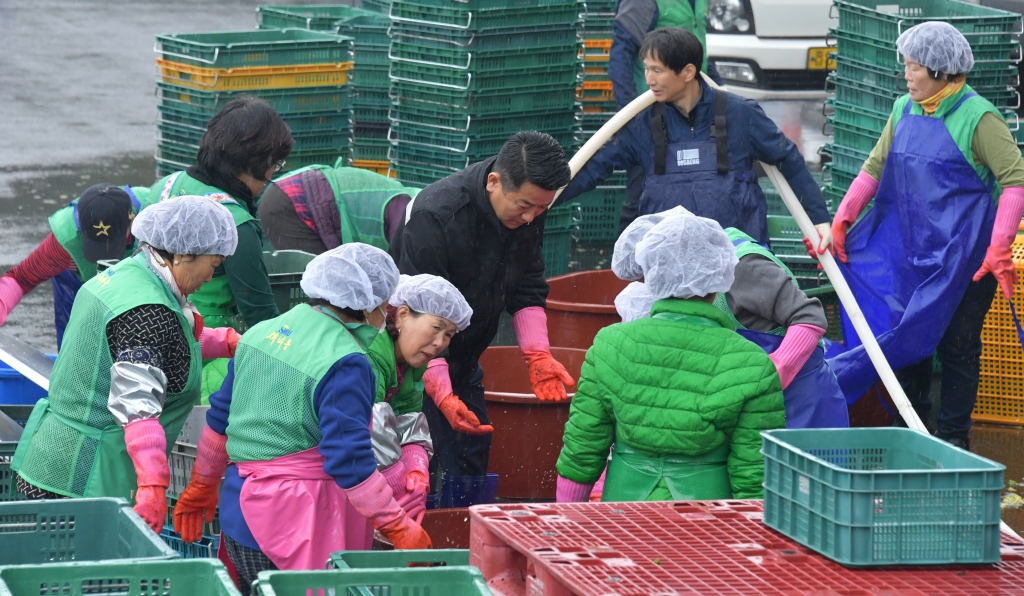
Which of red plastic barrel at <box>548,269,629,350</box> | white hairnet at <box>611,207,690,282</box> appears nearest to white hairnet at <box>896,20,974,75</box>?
red plastic barrel at <box>548,269,629,350</box>

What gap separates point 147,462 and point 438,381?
4.15ft

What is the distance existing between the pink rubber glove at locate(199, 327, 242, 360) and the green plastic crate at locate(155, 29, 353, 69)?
312cm

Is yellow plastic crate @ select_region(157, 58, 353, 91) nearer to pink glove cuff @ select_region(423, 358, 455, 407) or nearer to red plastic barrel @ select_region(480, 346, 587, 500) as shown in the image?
red plastic barrel @ select_region(480, 346, 587, 500)

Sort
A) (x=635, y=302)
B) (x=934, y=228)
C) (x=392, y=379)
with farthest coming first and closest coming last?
(x=934, y=228)
(x=635, y=302)
(x=392, y=379)

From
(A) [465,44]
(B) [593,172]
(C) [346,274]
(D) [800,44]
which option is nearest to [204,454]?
(C) [346,274]

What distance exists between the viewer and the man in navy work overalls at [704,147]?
559cm

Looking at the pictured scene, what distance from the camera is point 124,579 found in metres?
2.54

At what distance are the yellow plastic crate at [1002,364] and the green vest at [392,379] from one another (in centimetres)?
338

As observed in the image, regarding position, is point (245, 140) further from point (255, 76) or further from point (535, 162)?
point (255, 76)

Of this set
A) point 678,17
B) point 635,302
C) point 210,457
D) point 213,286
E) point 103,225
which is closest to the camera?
point 210,457

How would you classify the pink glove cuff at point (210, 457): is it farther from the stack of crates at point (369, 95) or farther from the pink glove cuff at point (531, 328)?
the stack of crates at point (369, 95)

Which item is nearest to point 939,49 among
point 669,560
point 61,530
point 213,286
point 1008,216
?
point 1008,216

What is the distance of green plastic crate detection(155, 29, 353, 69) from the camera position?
7012 mm

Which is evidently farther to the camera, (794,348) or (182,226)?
(794,348)
